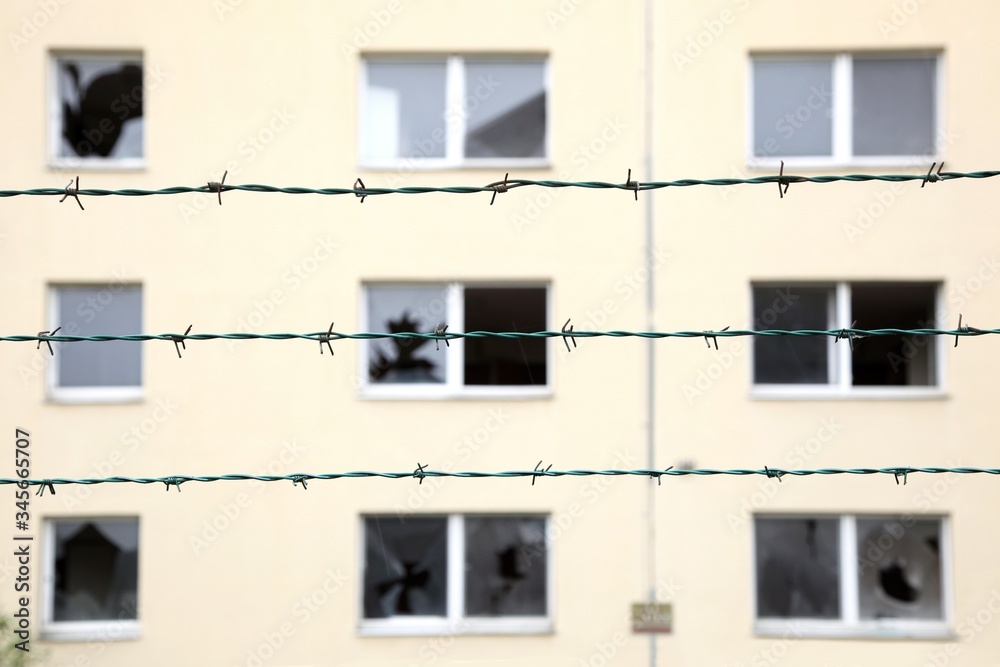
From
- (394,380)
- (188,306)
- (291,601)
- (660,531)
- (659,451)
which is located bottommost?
(291,601)

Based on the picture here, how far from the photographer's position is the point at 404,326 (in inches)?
395

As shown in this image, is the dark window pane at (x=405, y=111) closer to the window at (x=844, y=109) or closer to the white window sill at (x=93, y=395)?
the window at (x=844, y=109)

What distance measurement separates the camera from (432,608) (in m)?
10.0

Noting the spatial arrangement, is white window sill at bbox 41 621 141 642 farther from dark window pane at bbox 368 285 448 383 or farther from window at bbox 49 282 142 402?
Result: dark window pane at bbox 368 285 448 383

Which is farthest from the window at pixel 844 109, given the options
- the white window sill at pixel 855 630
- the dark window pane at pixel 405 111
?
the white window sill at pixel 855 630

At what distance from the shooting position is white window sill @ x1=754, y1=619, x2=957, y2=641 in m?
9.70

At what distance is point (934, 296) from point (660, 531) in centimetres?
347

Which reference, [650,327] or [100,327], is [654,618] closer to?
[650,327]

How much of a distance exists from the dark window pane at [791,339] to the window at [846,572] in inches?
54.3

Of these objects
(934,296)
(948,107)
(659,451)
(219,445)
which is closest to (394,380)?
(219,445)

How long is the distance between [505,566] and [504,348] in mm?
2103

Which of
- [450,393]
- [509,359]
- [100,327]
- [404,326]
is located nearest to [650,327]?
[509,359]

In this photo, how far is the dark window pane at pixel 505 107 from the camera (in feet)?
33.2

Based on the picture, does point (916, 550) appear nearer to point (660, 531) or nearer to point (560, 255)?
point (660, 531)
